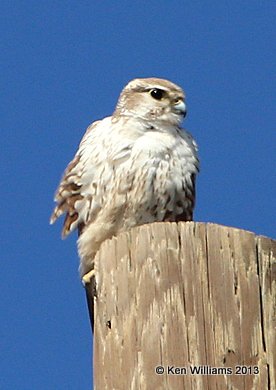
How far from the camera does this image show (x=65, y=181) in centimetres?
670

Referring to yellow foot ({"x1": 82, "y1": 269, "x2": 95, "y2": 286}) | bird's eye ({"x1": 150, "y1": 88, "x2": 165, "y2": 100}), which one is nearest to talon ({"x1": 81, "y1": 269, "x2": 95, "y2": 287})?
yellow foot ({"x1": 82, "y1": 269, "x2": 95, "y2": 286})

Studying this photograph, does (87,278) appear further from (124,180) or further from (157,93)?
(157,93)

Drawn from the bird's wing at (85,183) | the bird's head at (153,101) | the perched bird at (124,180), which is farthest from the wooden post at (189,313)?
the bird's head at (153,101)

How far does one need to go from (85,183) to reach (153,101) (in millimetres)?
919

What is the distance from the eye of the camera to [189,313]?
4.01m

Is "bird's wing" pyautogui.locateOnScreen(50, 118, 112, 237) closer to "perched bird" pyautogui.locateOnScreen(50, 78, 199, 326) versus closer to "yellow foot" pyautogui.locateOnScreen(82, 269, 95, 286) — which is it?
"perched bird" pyautogui.locateOnScreen(50, 78, 199, 326)

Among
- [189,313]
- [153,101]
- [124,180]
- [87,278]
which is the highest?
[153,101]

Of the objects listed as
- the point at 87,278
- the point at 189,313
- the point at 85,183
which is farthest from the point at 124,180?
the point at 189,313

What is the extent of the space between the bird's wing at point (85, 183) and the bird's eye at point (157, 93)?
507 mm

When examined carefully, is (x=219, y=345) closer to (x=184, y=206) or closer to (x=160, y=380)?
(x=160, y=380)

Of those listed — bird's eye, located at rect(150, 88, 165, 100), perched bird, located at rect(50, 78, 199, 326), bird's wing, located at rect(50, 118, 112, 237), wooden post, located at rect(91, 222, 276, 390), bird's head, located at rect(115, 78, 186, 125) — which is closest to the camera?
wooden post, located at rect(91, 222, 276, 390)

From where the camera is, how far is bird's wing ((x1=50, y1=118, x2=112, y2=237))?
21.2ft

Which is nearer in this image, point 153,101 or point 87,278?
point 87,278

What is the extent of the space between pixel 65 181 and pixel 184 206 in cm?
81
